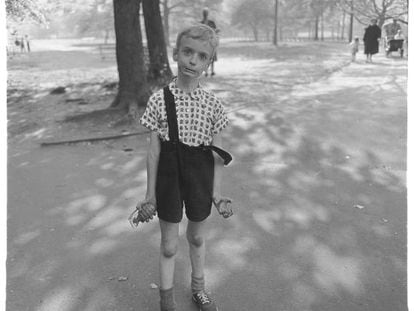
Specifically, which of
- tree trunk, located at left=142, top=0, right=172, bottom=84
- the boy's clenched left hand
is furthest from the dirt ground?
tree trunk, located at left=142, top=0, right=172, bottom=84

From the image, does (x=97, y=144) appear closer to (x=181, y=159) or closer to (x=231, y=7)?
(x=181, y=159)

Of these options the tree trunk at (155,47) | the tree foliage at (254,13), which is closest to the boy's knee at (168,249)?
the tree trunk at (155,47)

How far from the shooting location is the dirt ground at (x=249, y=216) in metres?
3.49

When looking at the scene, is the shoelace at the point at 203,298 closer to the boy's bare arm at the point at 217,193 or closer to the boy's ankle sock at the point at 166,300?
the boy's ankle sock at the point at 166,300

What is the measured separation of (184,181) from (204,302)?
0.93m

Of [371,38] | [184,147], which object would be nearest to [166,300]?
[184,147]

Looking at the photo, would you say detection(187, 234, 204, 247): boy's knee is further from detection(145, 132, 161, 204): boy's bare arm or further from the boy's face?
the boy's face

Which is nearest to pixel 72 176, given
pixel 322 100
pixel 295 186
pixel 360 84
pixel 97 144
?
pixel 97 144

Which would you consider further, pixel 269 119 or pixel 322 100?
pixel 322 100

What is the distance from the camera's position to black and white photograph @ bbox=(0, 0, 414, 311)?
9.55 ft

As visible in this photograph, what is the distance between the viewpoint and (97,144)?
7883 millimetres

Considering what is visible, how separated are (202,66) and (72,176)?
13.3 ft

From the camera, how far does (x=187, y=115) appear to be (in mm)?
2838

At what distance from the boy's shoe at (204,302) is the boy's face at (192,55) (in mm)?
1565
